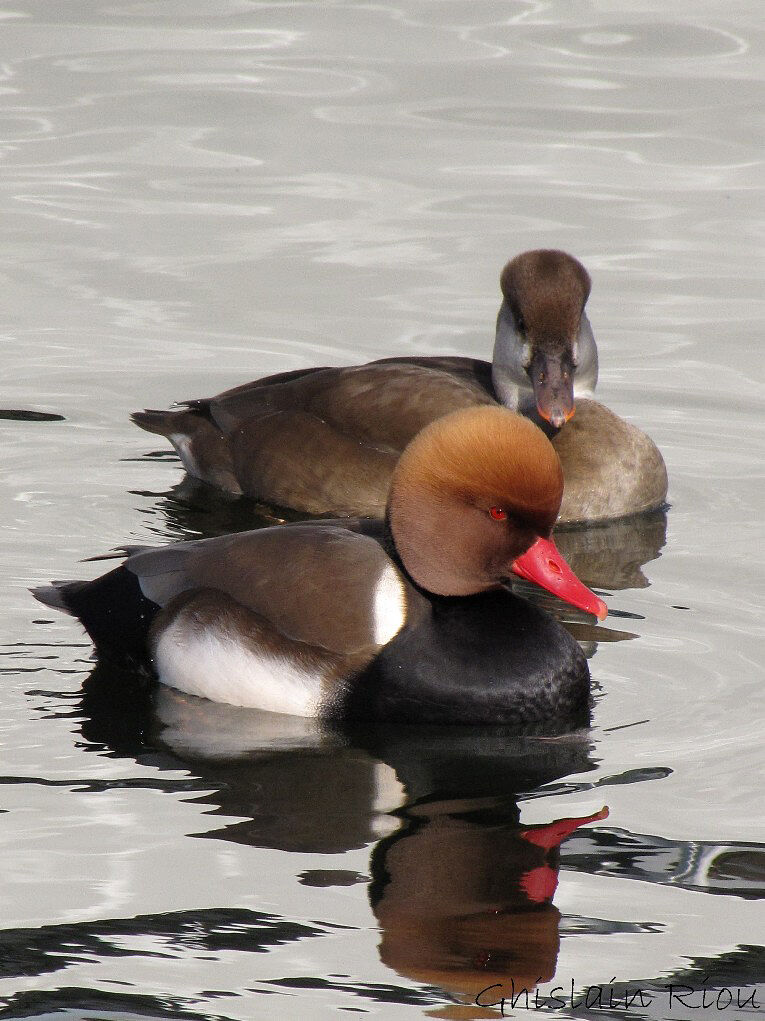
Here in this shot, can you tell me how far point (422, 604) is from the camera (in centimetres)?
598

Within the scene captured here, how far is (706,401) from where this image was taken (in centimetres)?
965

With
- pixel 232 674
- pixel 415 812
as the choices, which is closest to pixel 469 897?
pixel 415 812

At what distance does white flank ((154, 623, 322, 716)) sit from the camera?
6.02 meters

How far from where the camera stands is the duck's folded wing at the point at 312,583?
5.92 metres

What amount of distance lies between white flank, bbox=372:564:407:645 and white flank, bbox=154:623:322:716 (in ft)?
0.88

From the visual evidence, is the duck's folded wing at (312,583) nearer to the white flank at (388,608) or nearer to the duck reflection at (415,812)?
the white flank at (388,608)

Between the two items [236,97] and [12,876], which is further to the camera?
[236,97]

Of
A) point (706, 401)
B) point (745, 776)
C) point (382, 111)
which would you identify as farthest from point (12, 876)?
point (382, 111)

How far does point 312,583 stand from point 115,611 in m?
0.85

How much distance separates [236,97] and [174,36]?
1724mm

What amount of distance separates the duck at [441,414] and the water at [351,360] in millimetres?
229

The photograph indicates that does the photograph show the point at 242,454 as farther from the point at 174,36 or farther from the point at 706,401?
the point at 174,36

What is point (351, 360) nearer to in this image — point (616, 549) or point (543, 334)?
point (543, 334)

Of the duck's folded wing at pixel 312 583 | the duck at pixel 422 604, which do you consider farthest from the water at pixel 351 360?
the duck's folded wing at pixel 312 583
